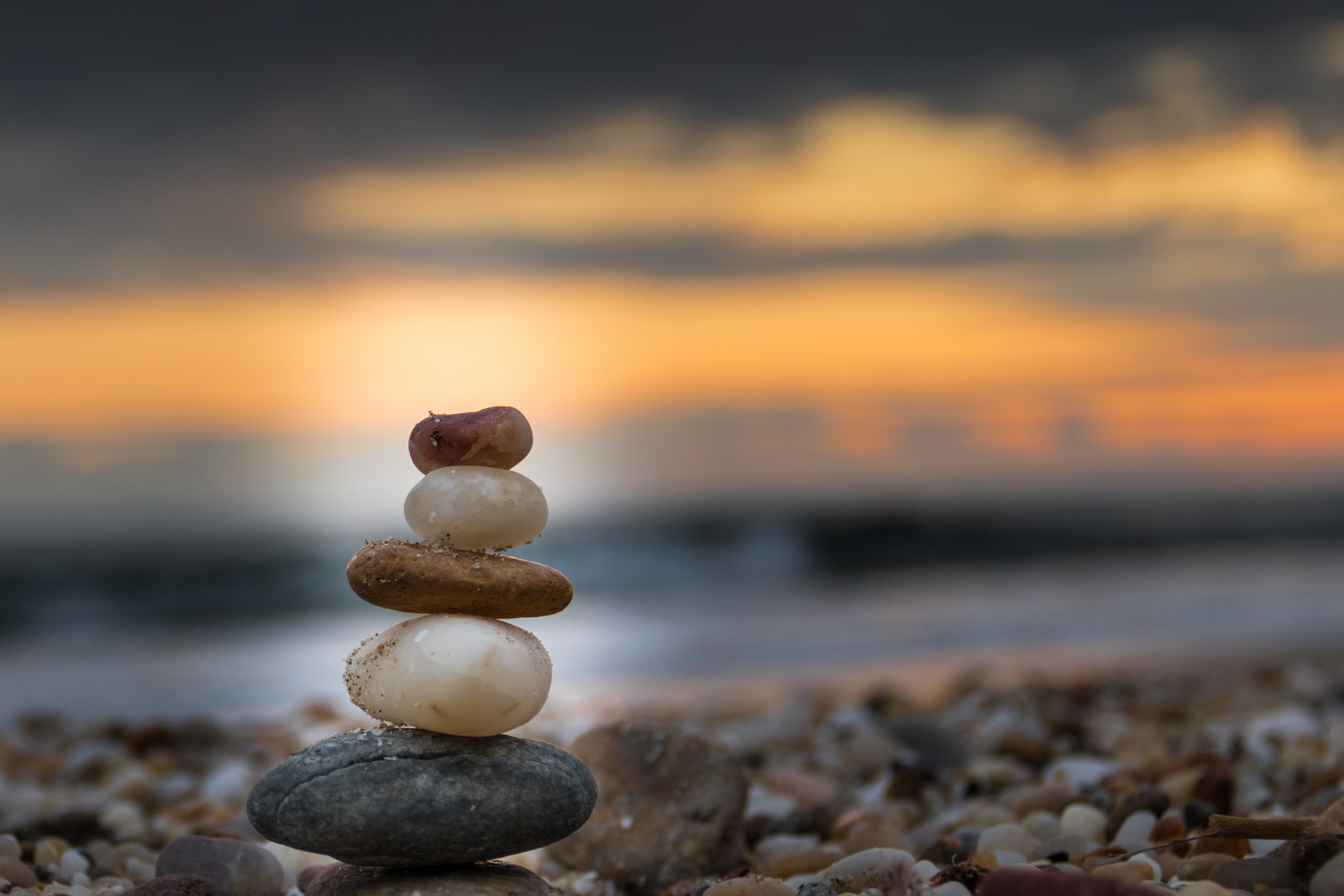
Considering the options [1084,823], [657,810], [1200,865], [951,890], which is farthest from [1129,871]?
[657,810]

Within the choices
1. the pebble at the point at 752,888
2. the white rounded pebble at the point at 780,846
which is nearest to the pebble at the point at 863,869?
the pebble at the point at 752,888

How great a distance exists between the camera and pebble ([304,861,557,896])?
116 inches

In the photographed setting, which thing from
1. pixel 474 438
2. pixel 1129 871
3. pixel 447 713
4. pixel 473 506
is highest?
pixel 474 438

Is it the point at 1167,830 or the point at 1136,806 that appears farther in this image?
the point at 1136,806

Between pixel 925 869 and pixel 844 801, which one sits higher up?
pixel 925 869

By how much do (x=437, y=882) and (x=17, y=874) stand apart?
150 cm

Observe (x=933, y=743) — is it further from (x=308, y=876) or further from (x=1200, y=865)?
(x=308, y=876)

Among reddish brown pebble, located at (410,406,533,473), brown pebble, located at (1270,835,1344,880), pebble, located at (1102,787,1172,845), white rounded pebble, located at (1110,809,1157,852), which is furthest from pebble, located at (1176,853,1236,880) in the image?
reddish brown pebble, located at (410,406,533,473)

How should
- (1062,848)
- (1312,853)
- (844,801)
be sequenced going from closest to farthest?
(1312,853) → (1062,848) → (844,801)

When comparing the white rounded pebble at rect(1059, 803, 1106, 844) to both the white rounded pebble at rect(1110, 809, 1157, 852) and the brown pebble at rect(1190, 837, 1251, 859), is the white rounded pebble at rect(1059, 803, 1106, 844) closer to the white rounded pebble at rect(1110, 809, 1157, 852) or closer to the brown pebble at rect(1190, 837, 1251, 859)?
the white rounded pebble at rect(1110, 809, 1157, 852)

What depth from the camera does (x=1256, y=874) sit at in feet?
8.79

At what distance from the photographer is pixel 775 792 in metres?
5.02

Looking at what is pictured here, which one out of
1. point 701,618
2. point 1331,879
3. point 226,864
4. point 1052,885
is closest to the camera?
point 1052,885

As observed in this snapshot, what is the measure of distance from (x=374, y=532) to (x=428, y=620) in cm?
3066
